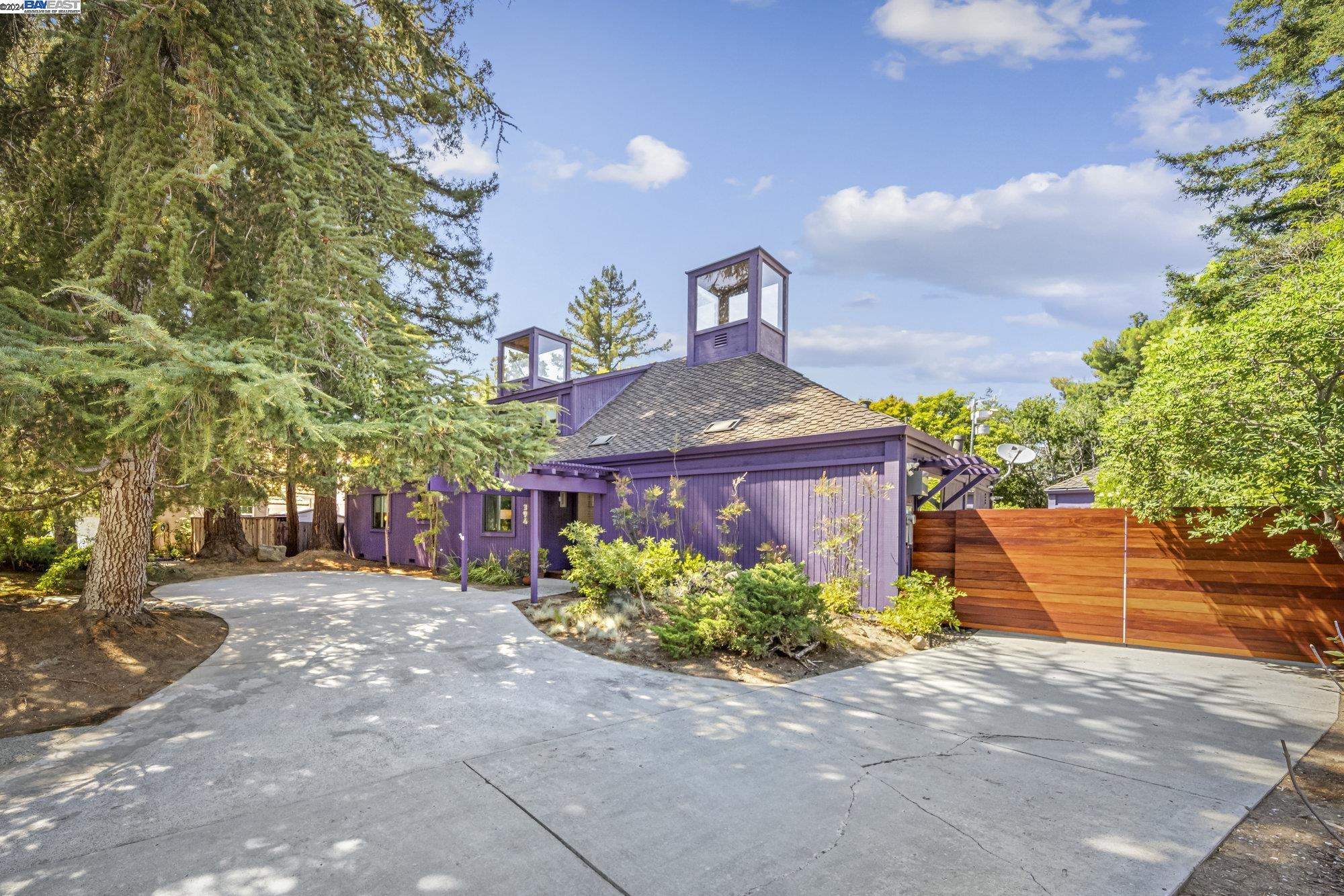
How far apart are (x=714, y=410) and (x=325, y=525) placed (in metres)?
12.3

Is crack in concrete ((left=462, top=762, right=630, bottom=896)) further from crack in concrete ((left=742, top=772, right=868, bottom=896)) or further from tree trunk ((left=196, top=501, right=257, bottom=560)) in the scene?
tree trunk ((left=196, top=501, right=257, bottom=560))

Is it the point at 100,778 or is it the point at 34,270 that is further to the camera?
the point at 34,270

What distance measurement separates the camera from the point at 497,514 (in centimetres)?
1326

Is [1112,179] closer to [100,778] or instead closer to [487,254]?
[487,254]

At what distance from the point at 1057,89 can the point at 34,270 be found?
14481 mm

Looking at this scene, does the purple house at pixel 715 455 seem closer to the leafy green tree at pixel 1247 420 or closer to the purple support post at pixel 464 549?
the purple support post at pixel 464 549

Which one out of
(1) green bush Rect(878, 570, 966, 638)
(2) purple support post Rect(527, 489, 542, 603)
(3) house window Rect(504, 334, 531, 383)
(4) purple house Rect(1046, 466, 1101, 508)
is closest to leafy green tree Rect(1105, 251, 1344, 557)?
(1) green bush Rect(878, 570, 966, 638)

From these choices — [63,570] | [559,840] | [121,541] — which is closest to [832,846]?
[559,840]

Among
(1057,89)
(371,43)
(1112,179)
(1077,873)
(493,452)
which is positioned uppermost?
(1112,179)

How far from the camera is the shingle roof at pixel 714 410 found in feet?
30.7

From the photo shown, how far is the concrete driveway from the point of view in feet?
8.04

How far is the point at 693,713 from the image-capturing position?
4.57 meters

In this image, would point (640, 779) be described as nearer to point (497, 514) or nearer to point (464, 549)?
point (464, 549)

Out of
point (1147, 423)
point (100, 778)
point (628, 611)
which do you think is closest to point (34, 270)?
point (100, 778)
